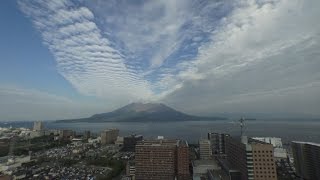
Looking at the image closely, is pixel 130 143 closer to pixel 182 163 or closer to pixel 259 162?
pixel 182 163

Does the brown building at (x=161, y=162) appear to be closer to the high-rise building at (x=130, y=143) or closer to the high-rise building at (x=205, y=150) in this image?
the high-rise building at (x=205, y=150)

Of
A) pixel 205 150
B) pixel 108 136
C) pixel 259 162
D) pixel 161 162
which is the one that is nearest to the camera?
pixel 259 162

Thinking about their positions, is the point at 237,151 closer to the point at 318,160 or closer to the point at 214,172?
the point at 214,172

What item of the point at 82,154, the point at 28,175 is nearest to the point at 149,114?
the point at 82,154

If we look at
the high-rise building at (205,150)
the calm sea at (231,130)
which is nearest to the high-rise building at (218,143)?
the high-rise building at (205,150)

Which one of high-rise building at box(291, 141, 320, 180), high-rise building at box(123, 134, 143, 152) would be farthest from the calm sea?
high-rise building at box(291, 141, 320, 180)

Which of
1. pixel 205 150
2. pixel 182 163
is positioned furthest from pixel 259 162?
pixel 205 150
